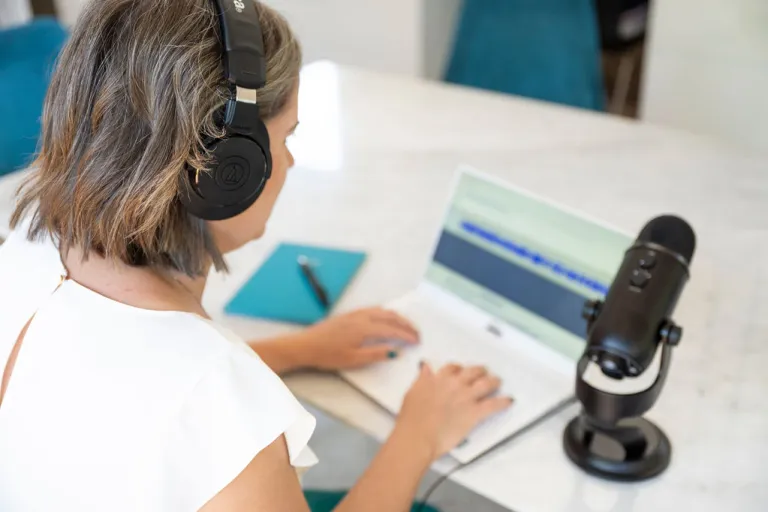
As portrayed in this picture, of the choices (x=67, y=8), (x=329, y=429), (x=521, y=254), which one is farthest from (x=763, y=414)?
(x=67, y=8)

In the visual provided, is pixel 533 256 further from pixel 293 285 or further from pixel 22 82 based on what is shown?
pixel 22 82

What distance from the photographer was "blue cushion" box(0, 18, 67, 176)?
1.85 meters

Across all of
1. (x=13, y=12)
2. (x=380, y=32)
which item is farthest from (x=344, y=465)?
(x=13, y=12)

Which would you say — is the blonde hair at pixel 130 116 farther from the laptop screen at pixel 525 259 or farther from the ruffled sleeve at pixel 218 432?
the laptop screen at pixel 525 259

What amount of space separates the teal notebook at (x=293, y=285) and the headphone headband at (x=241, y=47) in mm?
479

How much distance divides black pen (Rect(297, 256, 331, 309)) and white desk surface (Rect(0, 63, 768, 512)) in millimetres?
38

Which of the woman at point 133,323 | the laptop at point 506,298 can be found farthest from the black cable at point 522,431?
the woman at point 133,323

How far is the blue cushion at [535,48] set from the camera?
7.09 ft

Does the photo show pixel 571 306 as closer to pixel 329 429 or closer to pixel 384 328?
pixel 384 328

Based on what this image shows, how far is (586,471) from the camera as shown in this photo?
2.90ft

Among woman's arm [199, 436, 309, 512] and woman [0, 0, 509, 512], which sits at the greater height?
woman [0, 0, 509, 512]

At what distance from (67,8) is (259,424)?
3.10 metres

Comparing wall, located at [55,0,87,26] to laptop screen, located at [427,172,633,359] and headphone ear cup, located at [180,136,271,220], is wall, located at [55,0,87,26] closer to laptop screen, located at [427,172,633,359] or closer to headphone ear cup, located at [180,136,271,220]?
laptop screen, located at [427,172,633,359]

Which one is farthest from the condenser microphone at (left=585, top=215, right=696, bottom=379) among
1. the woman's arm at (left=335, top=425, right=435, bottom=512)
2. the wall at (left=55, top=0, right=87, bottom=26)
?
the wall at (left=55, top=0, right=87, bottom=26)
